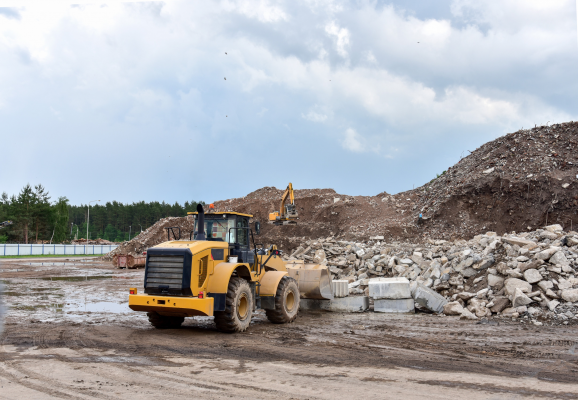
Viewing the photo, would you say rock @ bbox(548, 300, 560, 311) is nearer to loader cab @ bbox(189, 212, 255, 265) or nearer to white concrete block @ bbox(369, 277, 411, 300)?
white concrete block @ bbox(369, 277, 411, 300)

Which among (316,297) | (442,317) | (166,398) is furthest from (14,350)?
(442,317)

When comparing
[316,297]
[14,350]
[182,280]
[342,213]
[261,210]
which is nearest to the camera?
[14,350]

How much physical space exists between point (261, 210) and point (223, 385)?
104ft

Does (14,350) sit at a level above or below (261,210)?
below

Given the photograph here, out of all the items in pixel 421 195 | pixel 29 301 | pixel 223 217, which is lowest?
pixel 29 301

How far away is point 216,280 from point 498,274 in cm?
784

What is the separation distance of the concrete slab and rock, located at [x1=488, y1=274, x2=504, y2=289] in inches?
130

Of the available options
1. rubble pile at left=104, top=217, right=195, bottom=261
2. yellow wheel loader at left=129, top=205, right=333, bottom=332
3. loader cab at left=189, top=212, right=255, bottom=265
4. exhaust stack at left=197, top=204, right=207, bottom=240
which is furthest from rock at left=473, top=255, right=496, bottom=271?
rubble pile at left=104, top=217, right=195, bottom=261

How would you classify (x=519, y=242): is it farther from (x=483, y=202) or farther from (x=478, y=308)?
(x=483, y=202)

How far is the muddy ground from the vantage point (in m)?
5.42

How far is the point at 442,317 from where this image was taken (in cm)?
1143

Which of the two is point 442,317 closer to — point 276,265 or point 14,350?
point 276,265

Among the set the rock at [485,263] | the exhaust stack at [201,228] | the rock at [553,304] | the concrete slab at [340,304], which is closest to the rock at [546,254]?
the rock at [485,263]

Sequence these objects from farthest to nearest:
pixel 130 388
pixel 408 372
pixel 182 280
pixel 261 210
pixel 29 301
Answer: pixel 261 210 → pixel 29 301 → pixel 182 280 → pixel 408 372 → pixel 130 388
